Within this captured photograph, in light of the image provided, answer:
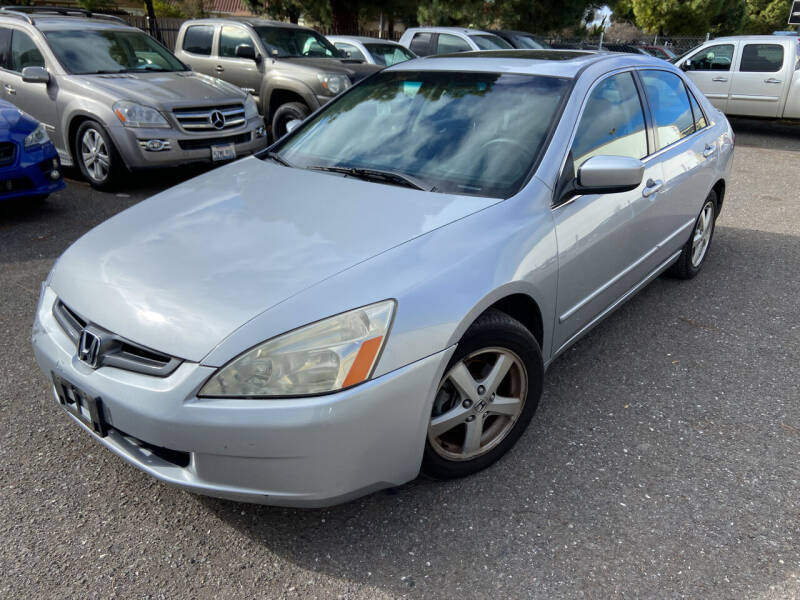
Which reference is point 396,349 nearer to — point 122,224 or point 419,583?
point 419,583

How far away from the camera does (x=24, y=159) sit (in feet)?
17.9

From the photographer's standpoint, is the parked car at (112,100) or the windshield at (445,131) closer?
the windshield at (445,131)

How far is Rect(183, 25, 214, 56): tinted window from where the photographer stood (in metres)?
10.0

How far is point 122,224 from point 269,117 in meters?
6.91

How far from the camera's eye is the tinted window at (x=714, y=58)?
12445 millimetres

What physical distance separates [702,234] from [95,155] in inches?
229

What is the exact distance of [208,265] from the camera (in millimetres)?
2312

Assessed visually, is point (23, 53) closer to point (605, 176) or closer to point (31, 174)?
point (31, 174)

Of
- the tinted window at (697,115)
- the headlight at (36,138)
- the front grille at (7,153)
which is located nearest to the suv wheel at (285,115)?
the headlight at (36,138)

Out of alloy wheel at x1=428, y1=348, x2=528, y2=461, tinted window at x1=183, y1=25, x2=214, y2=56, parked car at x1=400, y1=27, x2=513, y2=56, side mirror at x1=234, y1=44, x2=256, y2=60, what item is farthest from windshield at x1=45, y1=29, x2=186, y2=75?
alloy wheel at x1=428, y1=348, x2=528, y2=461

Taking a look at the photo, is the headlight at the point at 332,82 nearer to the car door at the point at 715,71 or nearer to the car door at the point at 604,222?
the car door at the point at 604,222

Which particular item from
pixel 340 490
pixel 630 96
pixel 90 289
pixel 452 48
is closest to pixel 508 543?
pixel 340 490

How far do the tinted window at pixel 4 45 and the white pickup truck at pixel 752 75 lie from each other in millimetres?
11639

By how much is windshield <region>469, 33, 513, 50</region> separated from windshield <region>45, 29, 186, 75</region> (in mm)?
6061
